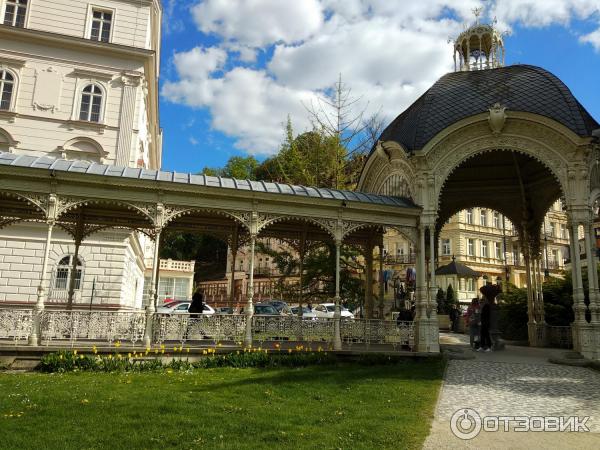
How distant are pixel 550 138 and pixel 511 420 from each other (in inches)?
366

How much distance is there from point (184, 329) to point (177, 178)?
3.80 m

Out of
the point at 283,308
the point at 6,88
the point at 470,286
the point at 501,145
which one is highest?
the point at 6,88

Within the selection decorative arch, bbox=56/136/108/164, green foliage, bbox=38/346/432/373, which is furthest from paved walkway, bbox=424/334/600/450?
decorative arch, bbox=56/136/108/164

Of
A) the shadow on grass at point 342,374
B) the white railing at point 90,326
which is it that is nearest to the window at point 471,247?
the shadow on grass at point 342,374

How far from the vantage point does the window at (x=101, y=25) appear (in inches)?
1036

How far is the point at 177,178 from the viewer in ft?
40.0

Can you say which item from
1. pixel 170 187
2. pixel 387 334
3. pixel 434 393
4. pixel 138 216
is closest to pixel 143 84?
pixel 138 216

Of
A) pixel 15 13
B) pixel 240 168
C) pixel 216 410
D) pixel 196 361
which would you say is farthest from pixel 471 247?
pixel 216 410

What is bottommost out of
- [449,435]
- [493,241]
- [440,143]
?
[449,435]

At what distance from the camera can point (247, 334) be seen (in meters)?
11.8

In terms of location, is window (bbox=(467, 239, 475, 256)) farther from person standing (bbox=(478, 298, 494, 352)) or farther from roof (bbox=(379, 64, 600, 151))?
person standing (bbox=(478, 298, 494, 352))

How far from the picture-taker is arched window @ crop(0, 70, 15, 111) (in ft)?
79.8

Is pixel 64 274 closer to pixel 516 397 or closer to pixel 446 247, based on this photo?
pixel 516 397

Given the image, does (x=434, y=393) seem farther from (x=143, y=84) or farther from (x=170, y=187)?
(x=143, y=84)
